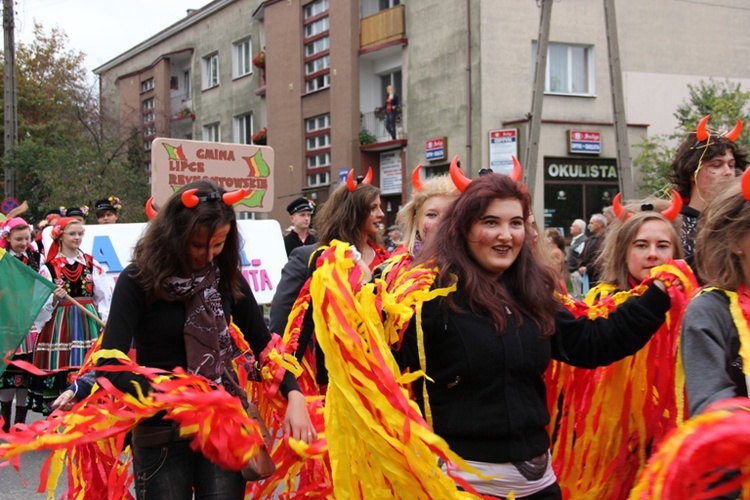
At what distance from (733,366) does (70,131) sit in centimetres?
3236

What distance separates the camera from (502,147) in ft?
62.1

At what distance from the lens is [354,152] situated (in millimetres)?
23609

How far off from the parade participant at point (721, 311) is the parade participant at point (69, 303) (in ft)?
19.2

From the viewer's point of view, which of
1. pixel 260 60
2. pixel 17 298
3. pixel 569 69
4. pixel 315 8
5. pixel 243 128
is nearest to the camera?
pixel 17 298

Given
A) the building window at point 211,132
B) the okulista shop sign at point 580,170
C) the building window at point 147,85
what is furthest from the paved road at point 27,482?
the building window at point 147,85

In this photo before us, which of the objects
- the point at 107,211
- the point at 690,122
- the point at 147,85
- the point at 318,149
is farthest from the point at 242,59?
the point at 107,211

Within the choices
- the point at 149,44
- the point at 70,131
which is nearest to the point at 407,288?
the point at 70,131

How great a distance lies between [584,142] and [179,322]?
691 inches

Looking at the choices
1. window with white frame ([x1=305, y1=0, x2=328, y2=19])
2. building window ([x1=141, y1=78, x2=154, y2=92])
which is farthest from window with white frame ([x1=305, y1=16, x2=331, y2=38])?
building window ([x1=141, y1=78, x2=154, y2=92])

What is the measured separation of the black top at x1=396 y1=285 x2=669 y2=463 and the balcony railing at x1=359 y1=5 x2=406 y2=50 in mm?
20007

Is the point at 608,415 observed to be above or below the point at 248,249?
below

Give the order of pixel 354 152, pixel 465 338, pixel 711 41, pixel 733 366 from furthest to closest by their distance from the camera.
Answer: pixel 354 152 → pixel 711 41 → pixel 465 338 → pixel 733 366

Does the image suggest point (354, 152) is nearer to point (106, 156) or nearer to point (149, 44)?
point (106, 156)

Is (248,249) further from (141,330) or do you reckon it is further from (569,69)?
(569,69)
